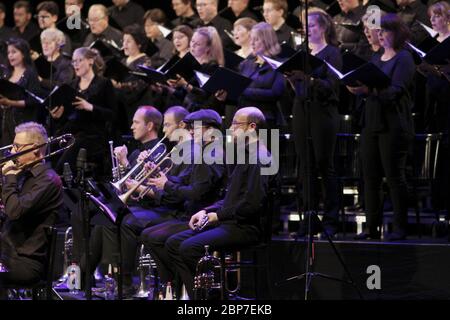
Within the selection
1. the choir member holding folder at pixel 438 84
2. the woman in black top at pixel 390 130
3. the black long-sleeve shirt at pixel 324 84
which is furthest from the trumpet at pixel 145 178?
the choir member holding folder at pixel 438 84

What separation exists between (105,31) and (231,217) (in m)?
3.70

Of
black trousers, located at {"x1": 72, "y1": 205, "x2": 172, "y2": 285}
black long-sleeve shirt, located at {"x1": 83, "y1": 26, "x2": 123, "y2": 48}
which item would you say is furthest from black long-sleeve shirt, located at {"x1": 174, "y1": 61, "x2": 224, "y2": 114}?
black long-sleeve shirt, located at {"x1": 83, "y1": 26, "x2": 123, "y2": 48}

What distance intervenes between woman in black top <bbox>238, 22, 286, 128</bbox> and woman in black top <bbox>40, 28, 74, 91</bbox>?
2000 mm

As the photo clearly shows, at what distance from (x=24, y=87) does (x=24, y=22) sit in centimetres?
167

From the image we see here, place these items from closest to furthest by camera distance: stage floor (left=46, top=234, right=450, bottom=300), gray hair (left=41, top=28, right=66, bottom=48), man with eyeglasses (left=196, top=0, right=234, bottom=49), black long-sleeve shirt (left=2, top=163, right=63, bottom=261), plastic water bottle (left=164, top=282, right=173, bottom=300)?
black long-sleeve shirt (left=2, top=163, right=63, bottom=261) → plastic water bottle (left=164, top=282, right=173, bottom=300) → stage floor (left=46, top=234, right=450, bottom=300) → man with eyeglasses (left=196, top=0, right=234, bottom=49) → gray hair (left=41, top=28, right=66, bottom=48)

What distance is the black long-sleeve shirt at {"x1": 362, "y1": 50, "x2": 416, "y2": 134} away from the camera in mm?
6531

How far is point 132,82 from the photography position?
8.33 m

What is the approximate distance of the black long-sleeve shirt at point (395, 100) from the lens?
21.4 ft

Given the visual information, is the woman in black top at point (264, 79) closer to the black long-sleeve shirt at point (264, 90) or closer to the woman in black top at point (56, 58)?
the black long-sleeve shirt at point (264, 90)

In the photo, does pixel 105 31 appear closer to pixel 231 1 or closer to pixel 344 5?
pixel 231 1

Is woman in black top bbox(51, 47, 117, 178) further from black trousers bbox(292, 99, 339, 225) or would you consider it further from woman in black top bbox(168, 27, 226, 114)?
black trousers bbox(292, 99, 339, 225)

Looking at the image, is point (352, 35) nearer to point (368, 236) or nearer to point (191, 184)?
point (368, 236)
